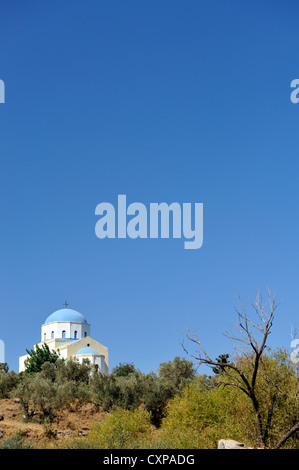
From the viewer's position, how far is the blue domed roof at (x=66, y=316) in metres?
66.9

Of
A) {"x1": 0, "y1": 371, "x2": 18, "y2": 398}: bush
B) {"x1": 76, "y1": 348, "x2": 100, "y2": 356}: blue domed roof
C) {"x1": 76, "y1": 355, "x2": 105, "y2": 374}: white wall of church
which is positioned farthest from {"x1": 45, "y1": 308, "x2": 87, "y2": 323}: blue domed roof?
{"x1": 0, "y1": 371, "x2": 18, "y2": 398}: bush

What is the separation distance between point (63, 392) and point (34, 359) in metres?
25.1

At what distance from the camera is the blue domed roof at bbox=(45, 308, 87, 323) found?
66.9 meters

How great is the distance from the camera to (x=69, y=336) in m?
65.9

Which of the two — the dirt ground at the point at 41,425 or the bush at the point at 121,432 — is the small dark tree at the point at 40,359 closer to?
the dirt ground at the point at 41,425

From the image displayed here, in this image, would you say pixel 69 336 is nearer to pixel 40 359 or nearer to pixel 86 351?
pixel 86 351

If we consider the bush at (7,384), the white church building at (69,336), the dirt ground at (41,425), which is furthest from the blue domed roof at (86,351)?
the dirt ground at (41,425)

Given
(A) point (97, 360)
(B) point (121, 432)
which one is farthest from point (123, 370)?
(B) point (121, 432)

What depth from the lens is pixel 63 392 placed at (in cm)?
3425

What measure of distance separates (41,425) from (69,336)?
36.0 metres

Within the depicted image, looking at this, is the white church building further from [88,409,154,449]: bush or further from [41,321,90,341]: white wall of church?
[88,409,154,449]: bush

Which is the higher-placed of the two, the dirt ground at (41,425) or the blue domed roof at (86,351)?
the blue domed roof at (86,351)
